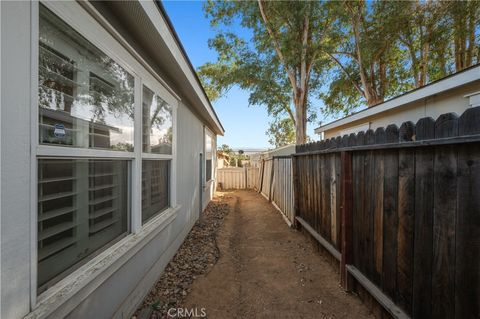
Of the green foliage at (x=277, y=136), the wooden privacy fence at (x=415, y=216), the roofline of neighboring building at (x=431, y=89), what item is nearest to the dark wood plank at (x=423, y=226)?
the wooden privacy fence at (x=415, y=216)

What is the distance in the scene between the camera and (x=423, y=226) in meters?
1.68

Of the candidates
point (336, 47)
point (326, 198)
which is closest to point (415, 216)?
point (326, 198)

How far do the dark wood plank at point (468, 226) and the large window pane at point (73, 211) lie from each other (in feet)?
8.52

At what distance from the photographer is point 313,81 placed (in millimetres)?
13445

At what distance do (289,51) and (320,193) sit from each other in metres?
8.41

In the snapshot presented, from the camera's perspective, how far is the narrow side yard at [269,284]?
2361mm

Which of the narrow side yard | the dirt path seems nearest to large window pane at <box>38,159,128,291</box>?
the narrow side yard

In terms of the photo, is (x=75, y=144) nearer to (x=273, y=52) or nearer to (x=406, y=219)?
Result: (x=406, y=219)

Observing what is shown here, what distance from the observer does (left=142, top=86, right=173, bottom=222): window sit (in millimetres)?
2764

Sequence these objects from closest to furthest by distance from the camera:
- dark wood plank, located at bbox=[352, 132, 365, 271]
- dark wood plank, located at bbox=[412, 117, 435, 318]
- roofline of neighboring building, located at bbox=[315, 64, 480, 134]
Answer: dark wood plank, located at bbox=[412, 117, 435, 318], dark wood plank, located at bbox=[352, 132, 365, 271], roofline of neighboring building, located at bbox=[315, 64, 480, 134]

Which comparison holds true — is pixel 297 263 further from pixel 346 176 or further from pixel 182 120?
pixel 182 120

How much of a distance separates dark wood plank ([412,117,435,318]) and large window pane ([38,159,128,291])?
2.58m

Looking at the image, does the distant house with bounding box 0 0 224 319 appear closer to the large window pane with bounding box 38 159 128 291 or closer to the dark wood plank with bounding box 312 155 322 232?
the large window pane with bounding box 38 159 128 291

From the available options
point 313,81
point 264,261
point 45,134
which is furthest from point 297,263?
point 313,81
